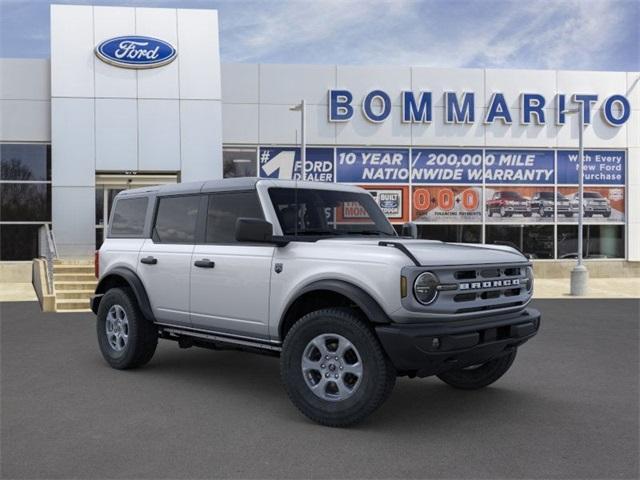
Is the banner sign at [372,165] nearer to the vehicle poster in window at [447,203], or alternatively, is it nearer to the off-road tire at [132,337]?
the vehicle poster in window at [447,203]

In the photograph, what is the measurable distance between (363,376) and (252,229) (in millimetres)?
1467

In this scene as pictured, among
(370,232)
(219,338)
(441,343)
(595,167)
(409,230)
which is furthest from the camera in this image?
(595,167)

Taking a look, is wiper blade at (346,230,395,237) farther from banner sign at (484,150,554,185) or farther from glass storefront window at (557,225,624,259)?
glass storefront window at (557,225,624,259)

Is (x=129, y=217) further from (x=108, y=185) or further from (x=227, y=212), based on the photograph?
(x=108, y=185)

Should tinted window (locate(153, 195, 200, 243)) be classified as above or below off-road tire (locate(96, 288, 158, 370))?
above

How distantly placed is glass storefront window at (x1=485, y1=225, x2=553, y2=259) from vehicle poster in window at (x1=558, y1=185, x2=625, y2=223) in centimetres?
83

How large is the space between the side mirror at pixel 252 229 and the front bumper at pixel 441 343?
4.07 ft

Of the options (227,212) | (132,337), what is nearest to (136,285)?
(132,337)

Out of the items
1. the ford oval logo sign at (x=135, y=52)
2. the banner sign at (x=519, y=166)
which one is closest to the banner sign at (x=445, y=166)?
the banner sign at (x=519, y=166)

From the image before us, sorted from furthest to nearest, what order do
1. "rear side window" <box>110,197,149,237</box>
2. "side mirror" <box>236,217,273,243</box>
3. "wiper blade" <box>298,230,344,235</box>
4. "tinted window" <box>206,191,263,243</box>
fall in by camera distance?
"rear side window" <box>110,197,149,237</box>
"tinted window" <box>206,191,263,243</box>
"wiper blade" <box>298,230,344,235</box>
"side mirror" <box>236,217,273,243</box>

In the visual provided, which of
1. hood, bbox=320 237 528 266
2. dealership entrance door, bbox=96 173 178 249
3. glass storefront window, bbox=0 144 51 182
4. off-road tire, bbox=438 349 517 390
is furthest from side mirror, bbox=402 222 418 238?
glass storefront window, bbox=0 144 51 182

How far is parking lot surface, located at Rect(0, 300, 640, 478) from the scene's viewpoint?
4156mm

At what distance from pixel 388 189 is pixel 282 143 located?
365 cm

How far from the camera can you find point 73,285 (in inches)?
582
